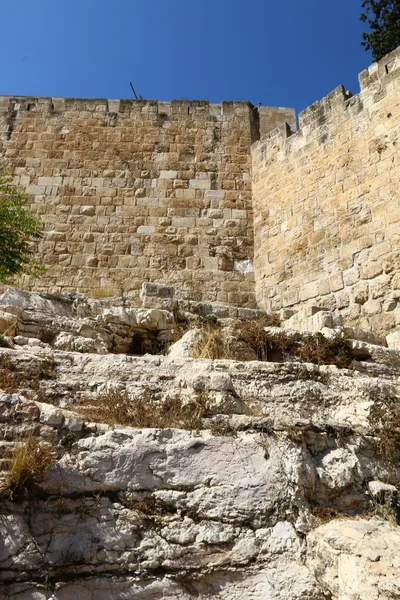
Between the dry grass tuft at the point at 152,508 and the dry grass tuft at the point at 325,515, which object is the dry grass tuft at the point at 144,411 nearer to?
the dry grass tuft at the point at 152,508

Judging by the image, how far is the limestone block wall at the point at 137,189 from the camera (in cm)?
1010

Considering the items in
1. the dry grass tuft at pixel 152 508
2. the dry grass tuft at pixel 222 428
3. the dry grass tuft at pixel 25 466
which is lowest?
the dry grass tuft at pixel 152 508

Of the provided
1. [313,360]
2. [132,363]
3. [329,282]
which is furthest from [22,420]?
[329,282]

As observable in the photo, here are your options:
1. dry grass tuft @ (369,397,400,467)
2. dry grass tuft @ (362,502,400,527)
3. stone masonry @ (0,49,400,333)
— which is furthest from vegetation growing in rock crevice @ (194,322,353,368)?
stone masonry @ (0,49,400,333)

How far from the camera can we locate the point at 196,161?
36.0 feet

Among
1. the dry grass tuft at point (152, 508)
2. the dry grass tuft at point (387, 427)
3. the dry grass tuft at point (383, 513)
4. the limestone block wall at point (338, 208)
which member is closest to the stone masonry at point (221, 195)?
the limestone block wall at point (338, 208)

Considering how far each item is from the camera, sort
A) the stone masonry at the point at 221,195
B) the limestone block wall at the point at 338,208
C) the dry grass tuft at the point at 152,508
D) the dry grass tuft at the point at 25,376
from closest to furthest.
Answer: the dry grass tuft at the point at 152,508, the dry grass tuft at the point at 25,376, the limestone block wall at the point at 338,208, the stone masonry at the point at 221,195

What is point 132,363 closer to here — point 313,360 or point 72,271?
point 313,360

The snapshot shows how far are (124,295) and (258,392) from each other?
573 centimetres

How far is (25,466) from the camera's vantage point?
3098 mm

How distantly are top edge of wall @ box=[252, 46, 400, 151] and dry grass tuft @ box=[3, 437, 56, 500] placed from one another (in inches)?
319

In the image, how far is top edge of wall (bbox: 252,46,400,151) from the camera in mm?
8750

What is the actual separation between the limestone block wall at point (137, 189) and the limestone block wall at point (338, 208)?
609 millimetres

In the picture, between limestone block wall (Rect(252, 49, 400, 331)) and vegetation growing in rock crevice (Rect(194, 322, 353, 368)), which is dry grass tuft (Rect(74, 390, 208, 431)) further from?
limestone block wall (Rect(252, 49, 400, 331))
